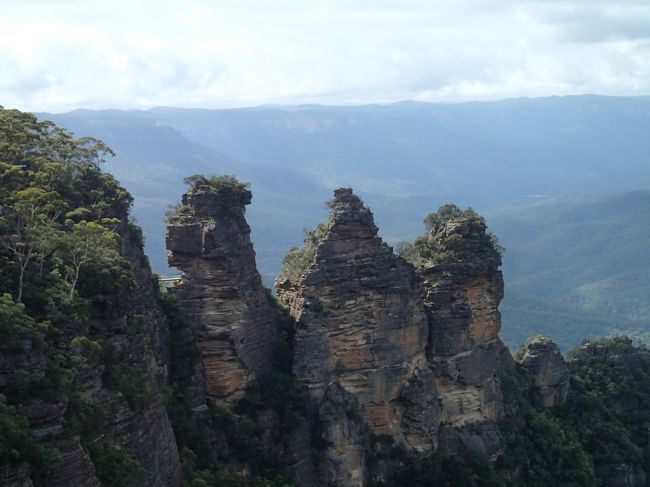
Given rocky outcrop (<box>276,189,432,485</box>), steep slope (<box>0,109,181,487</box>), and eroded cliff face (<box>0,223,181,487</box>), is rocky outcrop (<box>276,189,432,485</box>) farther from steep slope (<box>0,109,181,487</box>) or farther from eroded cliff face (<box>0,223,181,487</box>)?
eroded cliff face (<box>0,223,181,487</box>)

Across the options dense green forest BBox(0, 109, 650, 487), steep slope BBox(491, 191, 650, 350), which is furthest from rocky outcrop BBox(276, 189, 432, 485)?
steep slope BBox(491, 191, 650, 350)

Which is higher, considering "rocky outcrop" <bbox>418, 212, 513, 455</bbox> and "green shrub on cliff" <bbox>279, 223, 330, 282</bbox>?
"green shrub on cliff" <bbox>279, 223, 330, 282</bbox>

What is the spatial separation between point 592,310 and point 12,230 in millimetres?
135326

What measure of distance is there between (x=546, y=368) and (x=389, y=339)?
40.8 feet

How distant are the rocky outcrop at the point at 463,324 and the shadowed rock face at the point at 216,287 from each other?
840 cm

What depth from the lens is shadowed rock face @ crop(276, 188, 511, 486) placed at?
119 feet

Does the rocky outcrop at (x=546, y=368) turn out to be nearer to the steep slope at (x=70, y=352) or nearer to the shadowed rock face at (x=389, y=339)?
the shadowed rock face at (x=389, y=339)

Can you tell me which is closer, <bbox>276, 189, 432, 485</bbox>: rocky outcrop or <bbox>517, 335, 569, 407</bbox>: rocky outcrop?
<bbox>276, 189, 432, 485</bbox>: rocky outcrop

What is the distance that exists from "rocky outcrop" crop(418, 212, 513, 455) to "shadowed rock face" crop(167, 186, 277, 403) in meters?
8.40

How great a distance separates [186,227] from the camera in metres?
34.5

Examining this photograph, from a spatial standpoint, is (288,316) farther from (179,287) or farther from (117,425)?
(117,425)

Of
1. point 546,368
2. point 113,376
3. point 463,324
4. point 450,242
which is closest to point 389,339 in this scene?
point 463,324

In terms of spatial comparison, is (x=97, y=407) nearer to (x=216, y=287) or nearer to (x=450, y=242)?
(x=216, y=287)

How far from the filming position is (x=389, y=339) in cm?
3753
